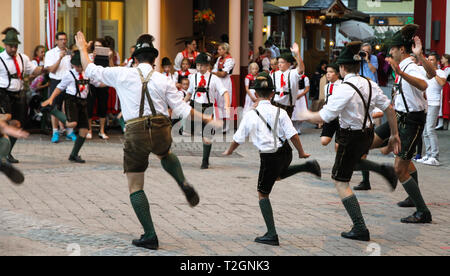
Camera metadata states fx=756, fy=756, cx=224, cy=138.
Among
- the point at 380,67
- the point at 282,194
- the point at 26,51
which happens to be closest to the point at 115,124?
the point at 26,51

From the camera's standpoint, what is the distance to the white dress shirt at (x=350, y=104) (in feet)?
24.4

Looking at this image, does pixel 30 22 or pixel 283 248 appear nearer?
pixel 283 248

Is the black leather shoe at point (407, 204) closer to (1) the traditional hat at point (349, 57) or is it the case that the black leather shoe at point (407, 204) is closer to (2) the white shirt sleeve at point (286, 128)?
(1) the traditional hat at point (349, 57)

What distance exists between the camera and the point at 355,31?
120 ft

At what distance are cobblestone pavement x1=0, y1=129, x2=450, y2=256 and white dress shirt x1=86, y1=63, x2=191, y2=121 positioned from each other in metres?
1.29

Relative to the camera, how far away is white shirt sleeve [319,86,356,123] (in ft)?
24.3

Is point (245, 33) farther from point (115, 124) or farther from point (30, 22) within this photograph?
point (30, 22)

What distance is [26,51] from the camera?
56.4ft

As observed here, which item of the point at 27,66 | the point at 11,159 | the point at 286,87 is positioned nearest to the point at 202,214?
the point at 11,159

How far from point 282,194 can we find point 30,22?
31.3ft

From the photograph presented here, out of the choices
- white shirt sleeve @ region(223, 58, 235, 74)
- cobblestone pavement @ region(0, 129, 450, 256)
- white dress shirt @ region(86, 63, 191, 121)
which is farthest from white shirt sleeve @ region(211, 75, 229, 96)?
white dress shirt @ region(86, 63, 191, 121)

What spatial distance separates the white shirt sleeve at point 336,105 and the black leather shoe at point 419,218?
1.90 metres

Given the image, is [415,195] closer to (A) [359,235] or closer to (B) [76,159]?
(A) [359,235]

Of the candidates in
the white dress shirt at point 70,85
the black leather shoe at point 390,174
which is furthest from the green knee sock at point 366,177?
the white dress shirt at point 70,85
